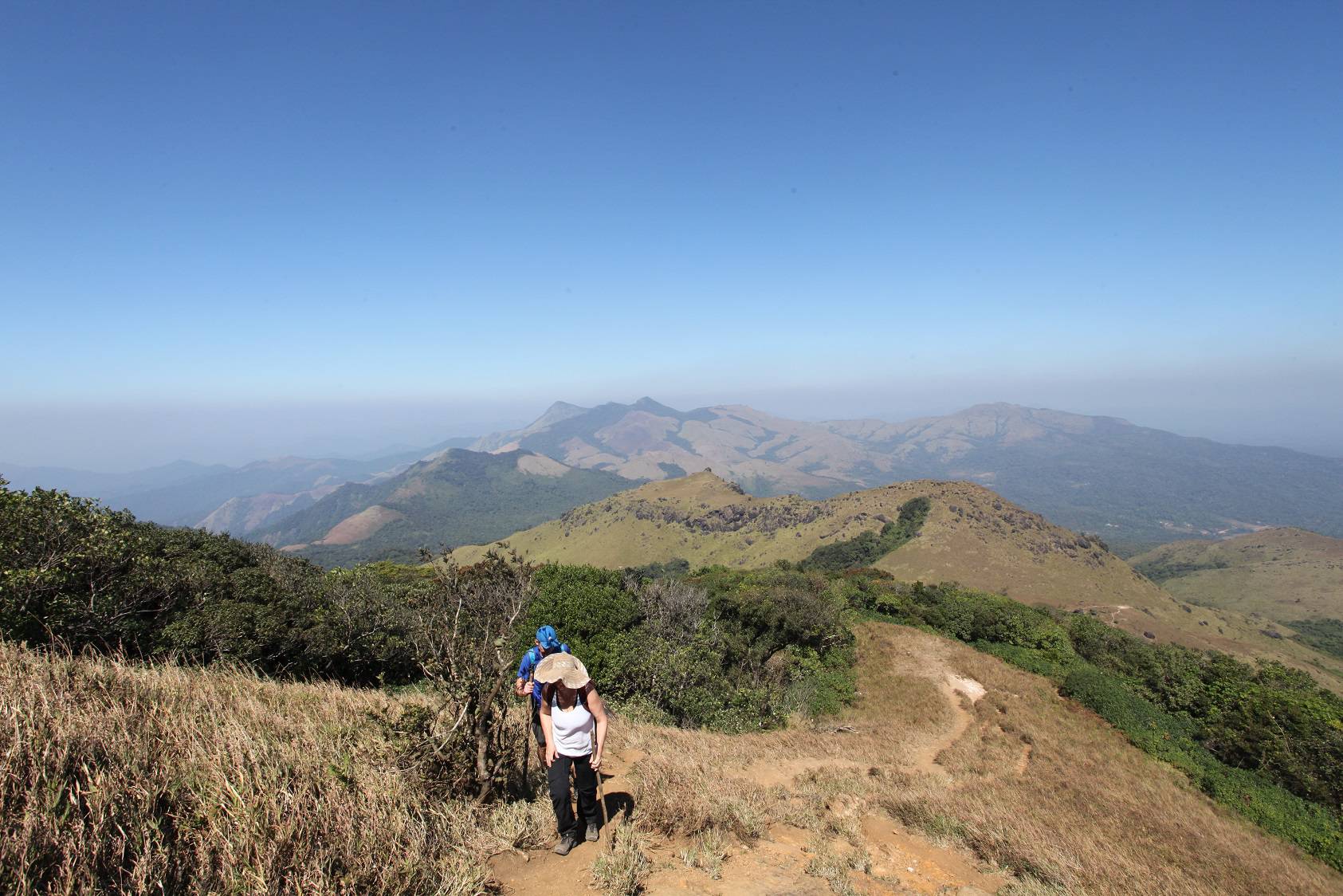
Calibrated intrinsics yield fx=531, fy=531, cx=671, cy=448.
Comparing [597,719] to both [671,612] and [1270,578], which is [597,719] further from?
[1270,578]

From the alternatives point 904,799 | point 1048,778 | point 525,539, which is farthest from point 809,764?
point 525,539

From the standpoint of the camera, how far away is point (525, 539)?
15962 centimetres

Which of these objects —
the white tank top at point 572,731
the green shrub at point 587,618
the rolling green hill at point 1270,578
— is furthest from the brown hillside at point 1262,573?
the white tank top at point 572,731

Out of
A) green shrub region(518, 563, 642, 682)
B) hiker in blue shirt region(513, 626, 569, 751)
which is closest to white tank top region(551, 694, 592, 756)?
hiker in blue shirt region(513, 626, 569, 751)

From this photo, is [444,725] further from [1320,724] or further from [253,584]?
[1320,724]

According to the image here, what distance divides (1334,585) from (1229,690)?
16760 centimetres

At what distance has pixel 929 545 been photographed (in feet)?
311

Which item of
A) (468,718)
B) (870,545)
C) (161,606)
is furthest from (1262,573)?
(161,606)

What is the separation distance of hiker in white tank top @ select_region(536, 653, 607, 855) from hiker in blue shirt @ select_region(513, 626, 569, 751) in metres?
0.25

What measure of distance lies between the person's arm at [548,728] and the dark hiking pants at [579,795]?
79 mm

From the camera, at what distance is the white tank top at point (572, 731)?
5.56 m

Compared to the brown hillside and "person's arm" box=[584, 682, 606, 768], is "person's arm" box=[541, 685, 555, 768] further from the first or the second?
the brown hillside

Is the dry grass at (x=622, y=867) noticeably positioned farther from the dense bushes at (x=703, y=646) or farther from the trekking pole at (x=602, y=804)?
the dense bushes at (x=703, y=646)

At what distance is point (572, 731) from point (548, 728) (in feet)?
1.07
